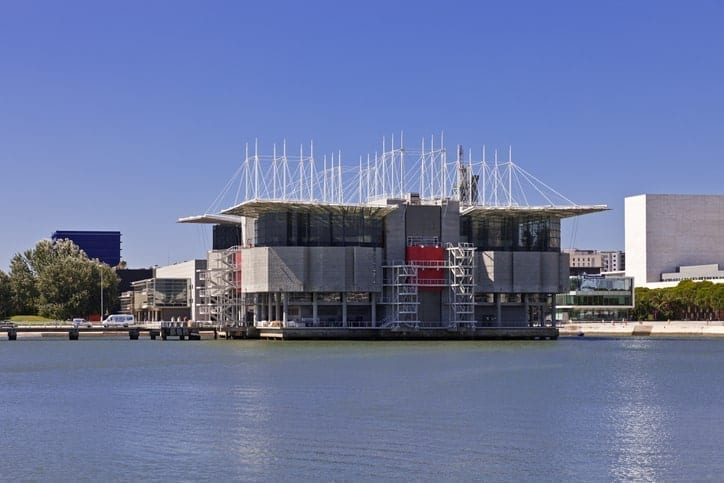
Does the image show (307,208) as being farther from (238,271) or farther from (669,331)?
(669,331)

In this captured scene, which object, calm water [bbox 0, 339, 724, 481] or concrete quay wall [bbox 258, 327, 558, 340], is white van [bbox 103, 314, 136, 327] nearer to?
concrete quay wall [bbox 258, 327, 558, 340]

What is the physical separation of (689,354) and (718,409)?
60152 millimetres

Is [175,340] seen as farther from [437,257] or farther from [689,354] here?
[689,354]

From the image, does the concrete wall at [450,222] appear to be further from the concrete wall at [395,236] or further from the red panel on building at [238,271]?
the red panel on building at [238,271]

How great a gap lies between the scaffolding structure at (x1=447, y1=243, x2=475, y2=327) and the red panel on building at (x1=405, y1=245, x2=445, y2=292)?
1.13m

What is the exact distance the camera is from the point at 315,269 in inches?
5591

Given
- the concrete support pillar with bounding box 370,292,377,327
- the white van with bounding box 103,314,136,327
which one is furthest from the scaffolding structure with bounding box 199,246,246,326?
the white van with bounding box 103,314,136,327

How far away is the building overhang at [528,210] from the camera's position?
147000 mm

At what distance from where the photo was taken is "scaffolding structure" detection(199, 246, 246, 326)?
505ft

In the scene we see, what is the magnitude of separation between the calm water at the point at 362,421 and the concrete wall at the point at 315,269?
42793 mm

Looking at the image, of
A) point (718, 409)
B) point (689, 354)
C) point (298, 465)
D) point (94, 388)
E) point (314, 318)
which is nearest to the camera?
point (298, 465)

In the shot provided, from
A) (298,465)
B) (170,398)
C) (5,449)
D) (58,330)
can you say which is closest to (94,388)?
(170,398)

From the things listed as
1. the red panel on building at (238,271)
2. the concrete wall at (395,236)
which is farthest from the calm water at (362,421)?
the red panel on building at (238,271)

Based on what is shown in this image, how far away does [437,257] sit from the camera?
147000 millimetres
